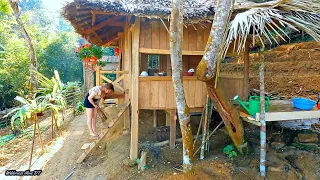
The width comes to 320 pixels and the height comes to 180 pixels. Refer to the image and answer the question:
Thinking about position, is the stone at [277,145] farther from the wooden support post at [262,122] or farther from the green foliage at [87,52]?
→ the green foliage at [87,52]

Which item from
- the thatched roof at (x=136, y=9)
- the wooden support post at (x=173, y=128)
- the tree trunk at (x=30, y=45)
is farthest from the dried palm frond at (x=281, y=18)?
the tree trunk at (x=30, y=45)

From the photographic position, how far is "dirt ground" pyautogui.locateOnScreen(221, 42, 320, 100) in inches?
317

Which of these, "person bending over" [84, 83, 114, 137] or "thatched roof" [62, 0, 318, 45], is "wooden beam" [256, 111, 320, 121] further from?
"person bending over" [84, 83, 114, 137]

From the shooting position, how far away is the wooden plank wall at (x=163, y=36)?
4535mm

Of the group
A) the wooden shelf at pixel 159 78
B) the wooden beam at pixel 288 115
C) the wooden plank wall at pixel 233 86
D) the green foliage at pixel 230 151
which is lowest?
the green foliage at pixel 230 151

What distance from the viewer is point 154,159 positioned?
4.85m

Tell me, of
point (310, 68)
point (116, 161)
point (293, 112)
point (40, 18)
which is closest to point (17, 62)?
point (116, 161)

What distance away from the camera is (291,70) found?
9.02 m

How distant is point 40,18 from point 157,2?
109 feet

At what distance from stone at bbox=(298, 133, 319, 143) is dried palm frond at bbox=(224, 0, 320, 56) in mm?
2803

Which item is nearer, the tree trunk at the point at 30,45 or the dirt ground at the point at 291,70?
the dirt ground at the point at 291,70

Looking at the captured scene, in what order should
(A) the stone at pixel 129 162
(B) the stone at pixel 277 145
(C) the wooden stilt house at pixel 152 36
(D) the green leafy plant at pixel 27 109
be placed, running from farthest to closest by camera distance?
(B) the stone at pixel 277 145 < (A) the stone at pixel 129 162 < (D) the green leafy plant at pixel 27 109 < (C) the wooden stilt house at pixel 152 36

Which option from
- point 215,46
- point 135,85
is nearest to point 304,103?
point 215,46

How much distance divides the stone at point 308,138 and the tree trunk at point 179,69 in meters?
3.31
